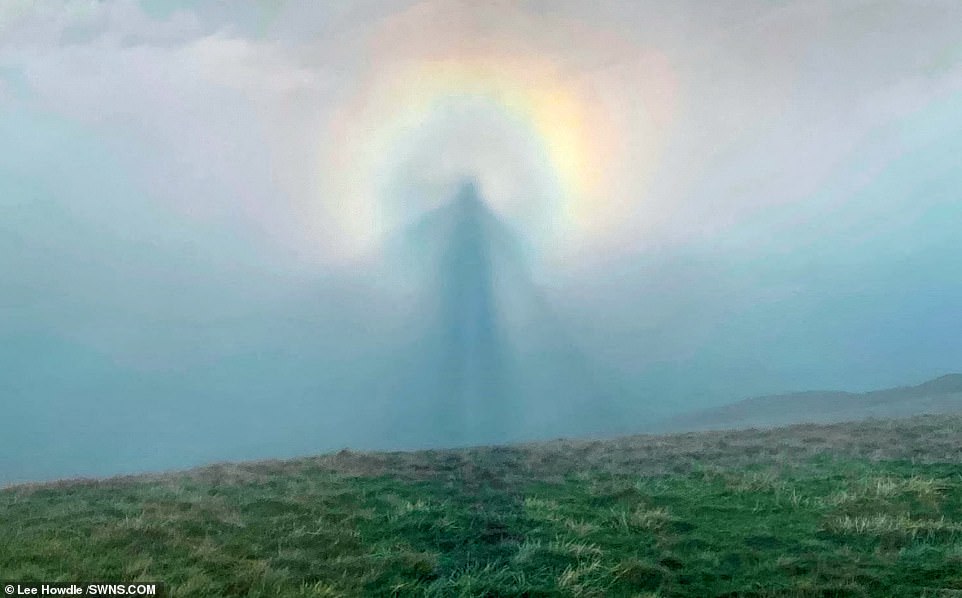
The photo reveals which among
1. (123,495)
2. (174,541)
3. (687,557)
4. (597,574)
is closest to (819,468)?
(687,557)

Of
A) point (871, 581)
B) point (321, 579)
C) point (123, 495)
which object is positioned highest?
point (123, 495)

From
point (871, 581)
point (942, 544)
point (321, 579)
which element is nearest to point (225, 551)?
point (321, 579)

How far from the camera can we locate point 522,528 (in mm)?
12641

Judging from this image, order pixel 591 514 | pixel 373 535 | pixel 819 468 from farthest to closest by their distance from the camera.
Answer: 1. pixel 819 468
2. pixel 591 514
3. pixel 373 535

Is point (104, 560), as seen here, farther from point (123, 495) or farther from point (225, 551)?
point (123, 495)

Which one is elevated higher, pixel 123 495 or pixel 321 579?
pixel 123 495

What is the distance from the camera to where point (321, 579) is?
977 centimetres

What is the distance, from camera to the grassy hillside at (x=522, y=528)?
31.6ft

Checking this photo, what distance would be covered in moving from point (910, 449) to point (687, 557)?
41.4ft

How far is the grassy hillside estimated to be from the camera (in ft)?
31.6

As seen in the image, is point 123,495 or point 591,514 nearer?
point 591,514

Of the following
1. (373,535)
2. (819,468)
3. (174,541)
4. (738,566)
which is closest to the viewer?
(738,566)

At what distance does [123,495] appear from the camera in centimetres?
1609

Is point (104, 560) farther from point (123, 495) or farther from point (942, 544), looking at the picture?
point (942, 544)
